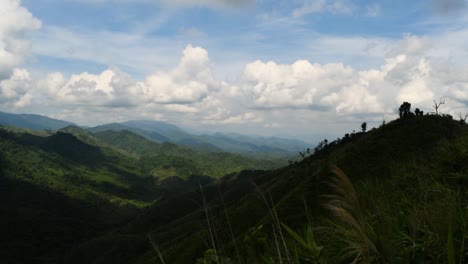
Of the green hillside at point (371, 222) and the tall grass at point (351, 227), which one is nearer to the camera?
the tall grass at point (351, 227)

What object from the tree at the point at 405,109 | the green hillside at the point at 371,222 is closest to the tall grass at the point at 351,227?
the green hillside at the point at 371,222

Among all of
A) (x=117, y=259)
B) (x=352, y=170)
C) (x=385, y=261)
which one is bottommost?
(x=117, y=259)

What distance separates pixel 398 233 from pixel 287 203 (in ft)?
222

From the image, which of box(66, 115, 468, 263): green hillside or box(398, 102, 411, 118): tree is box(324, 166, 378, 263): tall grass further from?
box(398, 102, 411, 118): tree

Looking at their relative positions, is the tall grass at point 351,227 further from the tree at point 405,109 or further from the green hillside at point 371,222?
the tree at point 405,109

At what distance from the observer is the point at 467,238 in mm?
4059

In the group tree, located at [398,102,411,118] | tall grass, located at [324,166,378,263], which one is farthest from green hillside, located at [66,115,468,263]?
tree, located at [398,102,411,118]

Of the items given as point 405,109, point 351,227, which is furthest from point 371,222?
point 405,109

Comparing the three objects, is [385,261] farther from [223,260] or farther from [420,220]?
[223,260]

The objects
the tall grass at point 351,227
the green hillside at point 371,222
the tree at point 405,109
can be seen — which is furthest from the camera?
the tree at point 405,109

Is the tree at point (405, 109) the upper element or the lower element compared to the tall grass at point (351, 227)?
upper

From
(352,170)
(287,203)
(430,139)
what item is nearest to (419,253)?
(287,203)

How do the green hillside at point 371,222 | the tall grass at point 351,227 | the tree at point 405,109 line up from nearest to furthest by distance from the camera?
the tall grass at point 351,227 → the green hillside at point 371,222 → the tree at point 405,109

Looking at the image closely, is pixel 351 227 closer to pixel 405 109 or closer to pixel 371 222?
pixel 371 222
